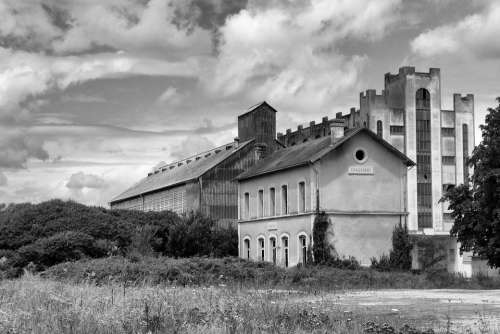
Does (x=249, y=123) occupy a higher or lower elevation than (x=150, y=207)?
higher

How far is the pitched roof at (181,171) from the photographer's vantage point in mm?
63531

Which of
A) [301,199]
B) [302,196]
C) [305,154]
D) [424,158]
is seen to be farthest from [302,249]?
[424,158]

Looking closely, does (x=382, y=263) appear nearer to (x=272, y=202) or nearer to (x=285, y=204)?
(x=285, y=204)

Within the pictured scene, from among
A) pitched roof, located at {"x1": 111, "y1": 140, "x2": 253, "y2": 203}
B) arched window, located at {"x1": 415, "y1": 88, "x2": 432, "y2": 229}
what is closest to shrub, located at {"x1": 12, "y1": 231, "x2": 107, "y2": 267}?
pitched roof, located at {"x1": 111, "y1": 140, "x2": 253, "y2": 203}

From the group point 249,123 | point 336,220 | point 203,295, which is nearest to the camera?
point 203,295

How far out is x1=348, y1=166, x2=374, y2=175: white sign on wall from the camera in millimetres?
46031

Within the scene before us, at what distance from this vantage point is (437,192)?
8888cm

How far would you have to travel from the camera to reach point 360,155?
153 ft

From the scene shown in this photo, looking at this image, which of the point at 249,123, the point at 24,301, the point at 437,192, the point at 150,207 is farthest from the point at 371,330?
the point at 437,192

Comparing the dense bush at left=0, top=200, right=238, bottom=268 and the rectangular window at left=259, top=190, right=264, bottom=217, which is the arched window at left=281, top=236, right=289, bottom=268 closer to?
the rectangular window at left=259, top=190, right=264, bottom=217

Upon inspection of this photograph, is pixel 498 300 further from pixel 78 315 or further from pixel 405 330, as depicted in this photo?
pixel 78 315

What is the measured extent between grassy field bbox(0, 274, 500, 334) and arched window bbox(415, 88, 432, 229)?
238 ft

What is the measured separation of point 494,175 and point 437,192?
175ft

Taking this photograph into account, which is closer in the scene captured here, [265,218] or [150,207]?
[265,218]
